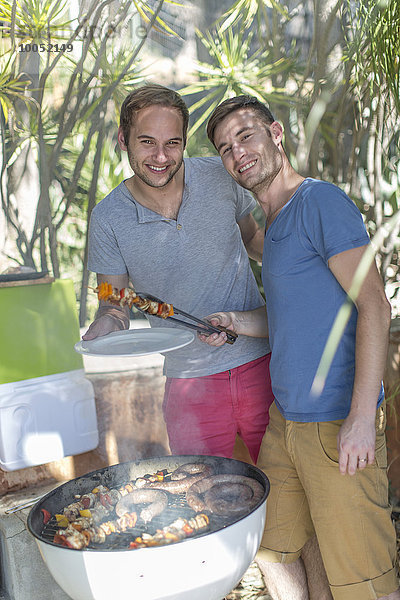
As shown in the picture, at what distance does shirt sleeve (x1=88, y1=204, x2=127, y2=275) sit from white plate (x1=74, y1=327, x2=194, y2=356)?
0.95ft

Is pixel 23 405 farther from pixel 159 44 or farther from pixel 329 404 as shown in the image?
pixel 159 44

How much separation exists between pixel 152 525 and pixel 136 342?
1.71 feet

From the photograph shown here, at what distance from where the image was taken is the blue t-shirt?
1558 millimetres

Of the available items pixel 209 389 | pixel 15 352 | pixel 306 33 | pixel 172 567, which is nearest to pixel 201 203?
pixel 209 389

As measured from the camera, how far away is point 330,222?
1503mm

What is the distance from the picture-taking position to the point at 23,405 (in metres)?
2.44

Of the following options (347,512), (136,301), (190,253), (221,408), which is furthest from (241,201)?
(347,512)

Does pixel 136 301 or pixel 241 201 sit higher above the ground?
pixel 241 201

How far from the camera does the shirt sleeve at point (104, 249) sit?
2029 millimetres

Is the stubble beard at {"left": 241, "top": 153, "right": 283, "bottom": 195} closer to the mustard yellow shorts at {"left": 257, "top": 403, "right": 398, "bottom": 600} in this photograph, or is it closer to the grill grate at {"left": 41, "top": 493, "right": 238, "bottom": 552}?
the mustard yellow shorts at {"left": 257, "top": 403, "right": 398, "bottom": 600}

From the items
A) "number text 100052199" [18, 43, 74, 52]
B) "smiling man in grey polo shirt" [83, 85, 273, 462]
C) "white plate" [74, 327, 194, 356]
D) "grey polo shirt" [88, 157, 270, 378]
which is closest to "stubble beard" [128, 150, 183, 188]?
"smiling man in grey polo shirt" [83, 85, 273, 462]

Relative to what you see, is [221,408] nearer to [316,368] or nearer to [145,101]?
[316,368]

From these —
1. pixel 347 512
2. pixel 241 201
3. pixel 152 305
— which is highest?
pixel 241 201

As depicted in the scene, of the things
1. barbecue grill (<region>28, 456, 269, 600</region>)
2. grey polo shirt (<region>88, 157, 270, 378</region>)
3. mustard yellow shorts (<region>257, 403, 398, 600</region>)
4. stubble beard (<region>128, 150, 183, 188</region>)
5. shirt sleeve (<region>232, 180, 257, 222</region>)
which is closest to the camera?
barbecue grill (<region>28, 456, 269, 600</region>)
